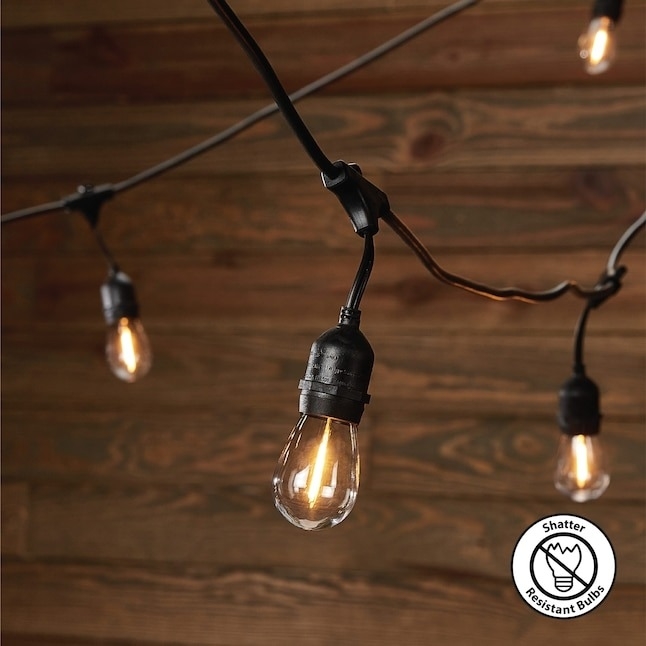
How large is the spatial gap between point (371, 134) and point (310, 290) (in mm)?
304

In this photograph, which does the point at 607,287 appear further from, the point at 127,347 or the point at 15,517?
the point at 15,517

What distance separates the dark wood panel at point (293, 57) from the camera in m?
1.71

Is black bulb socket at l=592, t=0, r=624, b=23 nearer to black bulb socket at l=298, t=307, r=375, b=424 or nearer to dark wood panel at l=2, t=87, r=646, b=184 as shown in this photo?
black bulb socket at l=298, t=307, r=375, b=424

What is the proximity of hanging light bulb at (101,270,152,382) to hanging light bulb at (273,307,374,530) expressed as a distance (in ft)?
1.70

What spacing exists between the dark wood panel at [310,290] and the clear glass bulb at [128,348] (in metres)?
0.73

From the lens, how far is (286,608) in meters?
1.68

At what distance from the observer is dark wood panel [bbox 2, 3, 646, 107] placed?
5.63ft

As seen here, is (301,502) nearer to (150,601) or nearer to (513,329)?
→ (513,329)

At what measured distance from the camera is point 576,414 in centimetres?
88

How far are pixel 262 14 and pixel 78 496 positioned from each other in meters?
0.96

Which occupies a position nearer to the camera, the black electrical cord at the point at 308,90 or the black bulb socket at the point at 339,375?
the black bulb socket at the point at 339,375

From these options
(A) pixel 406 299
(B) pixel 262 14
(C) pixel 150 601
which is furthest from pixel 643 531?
(B) pixel 262 14

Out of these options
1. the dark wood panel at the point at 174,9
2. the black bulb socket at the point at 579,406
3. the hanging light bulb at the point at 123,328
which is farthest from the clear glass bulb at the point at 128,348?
the dark wood panel at the point at 174,9

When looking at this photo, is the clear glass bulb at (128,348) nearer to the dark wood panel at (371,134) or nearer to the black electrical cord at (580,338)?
the black electrical cord at (580,338)
